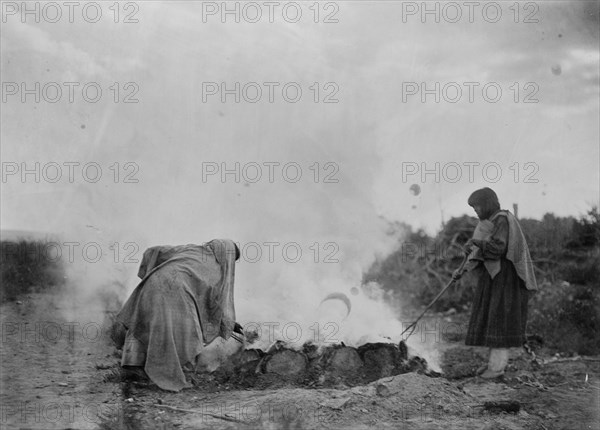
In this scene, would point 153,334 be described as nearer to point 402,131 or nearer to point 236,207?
point 236,207

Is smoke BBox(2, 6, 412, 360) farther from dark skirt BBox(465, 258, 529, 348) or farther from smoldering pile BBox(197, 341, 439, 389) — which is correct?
dark skirt BBox(465, 258, 529, 348)

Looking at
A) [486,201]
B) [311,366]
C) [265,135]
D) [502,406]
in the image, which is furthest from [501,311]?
[265,135]

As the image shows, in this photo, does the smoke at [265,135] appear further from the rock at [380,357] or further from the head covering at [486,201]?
the head covering at [486,201]

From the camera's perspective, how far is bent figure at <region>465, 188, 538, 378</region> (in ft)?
20.0

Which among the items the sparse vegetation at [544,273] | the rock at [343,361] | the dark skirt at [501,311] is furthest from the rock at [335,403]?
the sparse vegetation at [544,273]

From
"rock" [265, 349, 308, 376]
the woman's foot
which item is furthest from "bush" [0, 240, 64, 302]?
the woman's foot

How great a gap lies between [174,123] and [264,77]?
1176 millimetres

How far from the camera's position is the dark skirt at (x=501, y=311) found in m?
6.12

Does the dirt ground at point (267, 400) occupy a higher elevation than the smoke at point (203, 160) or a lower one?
lower

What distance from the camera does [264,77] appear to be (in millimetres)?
7426

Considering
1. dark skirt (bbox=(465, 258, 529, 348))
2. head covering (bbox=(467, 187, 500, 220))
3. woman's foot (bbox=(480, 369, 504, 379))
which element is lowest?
woman's foot (bbox=(480, 369, 504, 379))

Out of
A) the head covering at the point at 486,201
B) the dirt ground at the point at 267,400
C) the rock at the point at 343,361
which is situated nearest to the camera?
the dirt ground at the point at 267,400

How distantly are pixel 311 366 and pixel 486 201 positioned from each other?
2.34 m

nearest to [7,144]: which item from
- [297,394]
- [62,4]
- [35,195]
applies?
[35,195]
